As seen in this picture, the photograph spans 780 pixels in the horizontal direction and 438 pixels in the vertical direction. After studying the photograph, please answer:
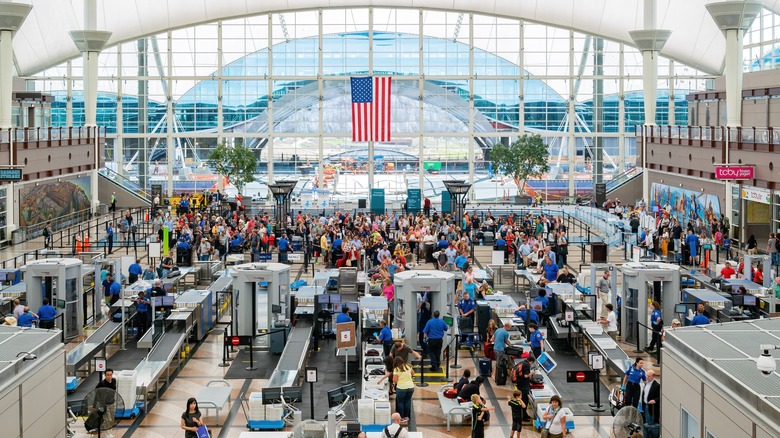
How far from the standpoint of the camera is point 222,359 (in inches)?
760

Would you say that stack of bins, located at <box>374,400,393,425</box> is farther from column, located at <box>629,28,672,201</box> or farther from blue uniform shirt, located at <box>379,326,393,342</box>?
column, located at <box>629,28,672,201</box>

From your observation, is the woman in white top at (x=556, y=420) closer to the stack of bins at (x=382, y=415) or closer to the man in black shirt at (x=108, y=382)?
the stack of bins at (x=382, y=415)

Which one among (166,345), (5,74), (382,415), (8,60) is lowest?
(382,415)

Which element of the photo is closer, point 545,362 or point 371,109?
point 545,362

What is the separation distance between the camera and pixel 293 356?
17.9 m

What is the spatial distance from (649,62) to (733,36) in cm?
1128

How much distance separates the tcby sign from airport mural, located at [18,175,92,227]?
2643cm

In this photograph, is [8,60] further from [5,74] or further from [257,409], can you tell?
[257,409]

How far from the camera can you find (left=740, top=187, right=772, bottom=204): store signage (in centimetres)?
3203

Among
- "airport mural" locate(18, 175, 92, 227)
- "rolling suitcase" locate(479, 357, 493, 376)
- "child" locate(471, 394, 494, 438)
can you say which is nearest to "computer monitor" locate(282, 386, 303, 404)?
"child" locate(471, 394, 494, 438)

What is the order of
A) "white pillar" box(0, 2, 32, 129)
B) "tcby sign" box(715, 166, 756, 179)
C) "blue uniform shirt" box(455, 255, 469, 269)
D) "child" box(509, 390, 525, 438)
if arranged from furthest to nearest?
"white pillar" box(0, 2, 32, 129) < "tcby sign" box(715, 166, 756, 179) < "blue uniform shirt" box(455, 255, 469, 269) < "child" box(509, 390, 525, 438)

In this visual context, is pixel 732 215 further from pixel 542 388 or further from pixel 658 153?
pixel 542 388

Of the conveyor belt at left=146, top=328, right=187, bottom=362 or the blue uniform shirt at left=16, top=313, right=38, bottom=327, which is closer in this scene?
the conveyor belt at left=146, top=328, right=187, bottom=362

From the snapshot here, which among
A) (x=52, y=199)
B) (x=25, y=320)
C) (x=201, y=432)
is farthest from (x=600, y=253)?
(x=52, y=199)
